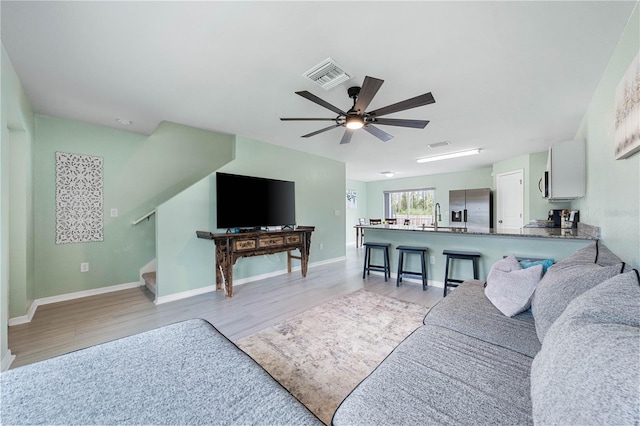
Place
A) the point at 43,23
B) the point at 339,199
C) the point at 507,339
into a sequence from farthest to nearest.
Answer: the point at 339,199, the point at 43,23, the point at 507,339

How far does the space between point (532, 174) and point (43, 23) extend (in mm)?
7286

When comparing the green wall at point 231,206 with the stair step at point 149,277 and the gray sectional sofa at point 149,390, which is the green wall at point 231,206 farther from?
the gray sectional sofa at point 149,390

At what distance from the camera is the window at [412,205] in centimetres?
887

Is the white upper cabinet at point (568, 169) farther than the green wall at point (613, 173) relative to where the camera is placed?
Yes

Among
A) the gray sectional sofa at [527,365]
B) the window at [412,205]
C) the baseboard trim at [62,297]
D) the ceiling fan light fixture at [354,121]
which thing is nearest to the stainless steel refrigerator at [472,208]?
the window at [412,205]

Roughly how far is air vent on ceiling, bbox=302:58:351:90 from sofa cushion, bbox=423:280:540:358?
208 centimetres

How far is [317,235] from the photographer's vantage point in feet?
17.7

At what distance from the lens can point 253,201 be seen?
398 cm

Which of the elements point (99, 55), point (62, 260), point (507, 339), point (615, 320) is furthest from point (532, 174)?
point (62, 260)

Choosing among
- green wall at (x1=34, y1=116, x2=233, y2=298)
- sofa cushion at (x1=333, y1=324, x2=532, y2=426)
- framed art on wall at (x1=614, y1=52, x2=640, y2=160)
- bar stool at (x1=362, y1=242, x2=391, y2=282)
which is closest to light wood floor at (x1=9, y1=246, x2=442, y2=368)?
bar stool at (x1=362, y1=242, x2=391, y2=282)

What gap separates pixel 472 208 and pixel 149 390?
7.46 m

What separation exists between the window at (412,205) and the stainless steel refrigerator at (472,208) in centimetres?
139

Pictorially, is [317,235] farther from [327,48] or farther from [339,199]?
[327,48]

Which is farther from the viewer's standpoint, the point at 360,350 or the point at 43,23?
the point at 360,350
